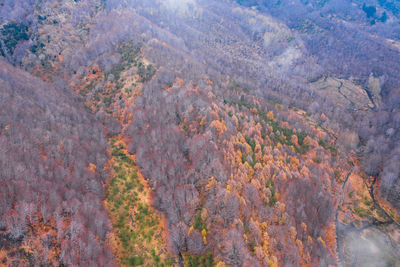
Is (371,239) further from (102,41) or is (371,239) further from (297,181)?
(102,41)

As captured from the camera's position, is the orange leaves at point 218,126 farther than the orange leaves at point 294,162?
No

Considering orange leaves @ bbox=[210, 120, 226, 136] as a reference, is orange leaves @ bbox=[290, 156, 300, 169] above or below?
below

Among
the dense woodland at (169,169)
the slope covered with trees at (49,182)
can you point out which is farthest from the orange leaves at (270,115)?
the slope covered with trees at (49,182)

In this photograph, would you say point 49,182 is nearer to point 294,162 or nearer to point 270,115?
point 294,162

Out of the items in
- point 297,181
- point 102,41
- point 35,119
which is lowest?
point 297,181

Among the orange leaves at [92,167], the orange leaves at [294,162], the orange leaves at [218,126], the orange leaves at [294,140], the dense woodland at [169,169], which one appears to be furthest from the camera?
the orange leaves at [294,140]

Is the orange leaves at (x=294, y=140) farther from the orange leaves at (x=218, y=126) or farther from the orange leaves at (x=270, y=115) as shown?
the orange leaves at (x=218, y=126)

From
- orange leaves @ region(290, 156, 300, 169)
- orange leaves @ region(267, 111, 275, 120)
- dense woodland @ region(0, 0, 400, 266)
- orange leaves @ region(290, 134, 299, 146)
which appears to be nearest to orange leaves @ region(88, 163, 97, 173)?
dense woodland @ region(0, 0, 400, 266)

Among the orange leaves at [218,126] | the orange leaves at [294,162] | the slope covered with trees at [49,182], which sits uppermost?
the orange leaves at [218,126]

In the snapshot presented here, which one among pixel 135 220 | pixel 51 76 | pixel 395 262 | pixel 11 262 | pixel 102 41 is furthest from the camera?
pixel 102 41

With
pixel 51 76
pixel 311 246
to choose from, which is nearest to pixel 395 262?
pixel 311 246

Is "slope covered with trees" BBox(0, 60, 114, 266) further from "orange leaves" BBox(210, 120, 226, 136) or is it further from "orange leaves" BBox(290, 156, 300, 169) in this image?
"orange leaves" BBox(290, 156, 300, 169)
